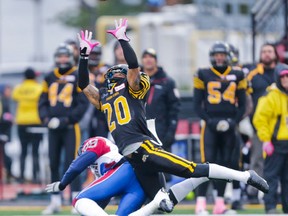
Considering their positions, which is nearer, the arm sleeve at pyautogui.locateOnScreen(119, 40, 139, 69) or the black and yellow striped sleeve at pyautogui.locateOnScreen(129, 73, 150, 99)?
the arm sleeve at pyautogui.locateOnScreen(119, 40, 139, 69)

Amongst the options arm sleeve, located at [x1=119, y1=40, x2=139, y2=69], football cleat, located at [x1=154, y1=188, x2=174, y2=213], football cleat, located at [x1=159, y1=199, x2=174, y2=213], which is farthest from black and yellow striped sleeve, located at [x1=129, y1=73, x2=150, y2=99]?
football cleat, located at [x1=159, y1=199, x2=174, y2=213]

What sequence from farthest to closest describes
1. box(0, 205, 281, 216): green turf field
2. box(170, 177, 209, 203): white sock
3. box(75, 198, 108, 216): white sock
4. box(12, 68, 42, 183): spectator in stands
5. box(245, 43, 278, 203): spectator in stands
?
box(12, 68, 42, 183): spectator in stands → box(245, 43, 278, 203): spectator in stands → box(0, 205, 281, 216): green turf field → box(170, 177, 209, 203): white sock → box(75, 198, 108, 216): white sock

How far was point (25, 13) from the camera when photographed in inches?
1661

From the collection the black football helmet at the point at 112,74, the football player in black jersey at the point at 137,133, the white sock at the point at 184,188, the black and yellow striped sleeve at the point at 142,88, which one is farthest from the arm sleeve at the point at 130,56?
the white sock at the point at 184,188

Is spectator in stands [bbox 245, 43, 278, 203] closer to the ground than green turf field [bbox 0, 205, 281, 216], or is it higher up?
higher up

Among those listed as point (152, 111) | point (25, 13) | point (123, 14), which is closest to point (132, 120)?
point (152, 111)

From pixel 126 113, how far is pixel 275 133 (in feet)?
9.75

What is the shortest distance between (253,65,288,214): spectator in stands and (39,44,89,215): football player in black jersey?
8.57 ft

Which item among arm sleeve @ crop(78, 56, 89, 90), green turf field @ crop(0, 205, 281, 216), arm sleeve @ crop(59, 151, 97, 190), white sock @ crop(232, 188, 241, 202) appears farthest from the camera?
white sock @ crop(232, 188, 241, 202)

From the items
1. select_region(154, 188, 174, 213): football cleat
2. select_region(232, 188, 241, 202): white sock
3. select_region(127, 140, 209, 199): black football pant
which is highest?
select_region(127, 140, 209, 199): black football pant

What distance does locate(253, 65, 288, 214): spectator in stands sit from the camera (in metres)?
14.8

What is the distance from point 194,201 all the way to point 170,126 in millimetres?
1978

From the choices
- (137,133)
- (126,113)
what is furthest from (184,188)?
(126,113)

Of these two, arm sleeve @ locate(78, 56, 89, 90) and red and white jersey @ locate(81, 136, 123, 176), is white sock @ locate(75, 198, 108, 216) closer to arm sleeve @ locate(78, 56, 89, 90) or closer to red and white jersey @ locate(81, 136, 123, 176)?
red and white jersey @ locate(81, 136, 123, 176)
